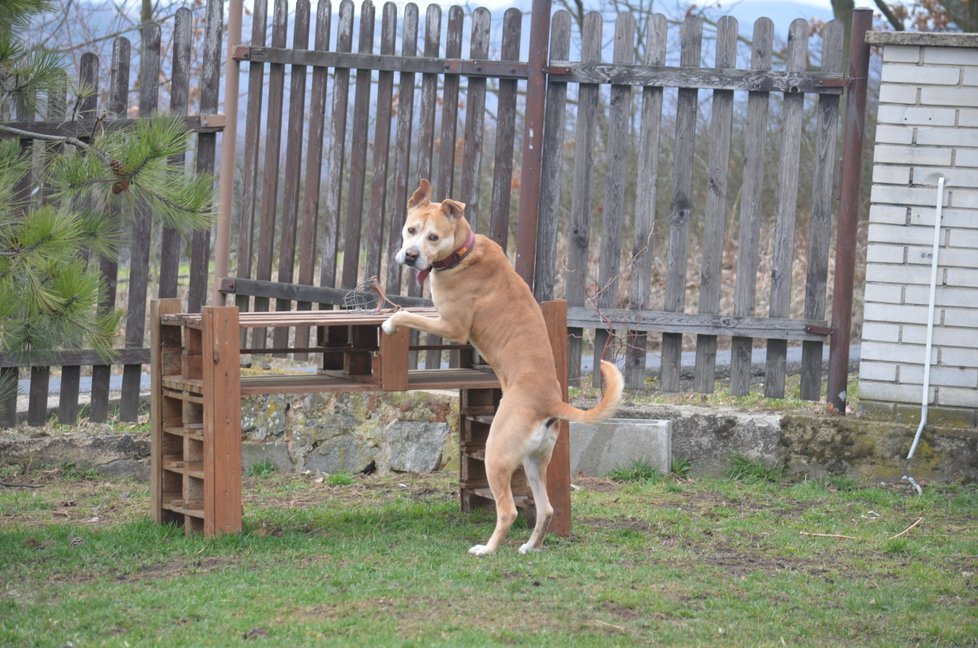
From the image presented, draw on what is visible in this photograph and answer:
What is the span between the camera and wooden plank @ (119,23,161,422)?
8477mm

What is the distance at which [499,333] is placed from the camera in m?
6.09

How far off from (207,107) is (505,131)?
7.49ft

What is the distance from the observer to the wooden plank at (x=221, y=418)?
234 inches

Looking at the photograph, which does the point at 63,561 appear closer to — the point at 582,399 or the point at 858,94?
the point at 582,399

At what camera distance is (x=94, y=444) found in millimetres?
8242

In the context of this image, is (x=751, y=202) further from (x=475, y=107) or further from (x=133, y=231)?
(x=133, y=231)

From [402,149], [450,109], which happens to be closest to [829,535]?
[450,109]

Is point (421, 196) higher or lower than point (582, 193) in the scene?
lower

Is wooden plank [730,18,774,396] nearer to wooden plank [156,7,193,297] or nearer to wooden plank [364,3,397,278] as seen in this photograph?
wooden plank [364,3,397,278]

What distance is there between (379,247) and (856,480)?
3736 millimetres

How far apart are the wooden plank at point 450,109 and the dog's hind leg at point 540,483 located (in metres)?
2.98

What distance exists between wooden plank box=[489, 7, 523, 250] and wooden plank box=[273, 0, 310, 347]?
1491 millimetres

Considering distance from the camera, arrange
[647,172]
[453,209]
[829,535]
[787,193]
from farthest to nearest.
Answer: [647,172]
[787,193]
[829,535]
[453,209]

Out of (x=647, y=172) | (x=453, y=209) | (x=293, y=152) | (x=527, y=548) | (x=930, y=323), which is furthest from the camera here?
(x=293, y=152)
